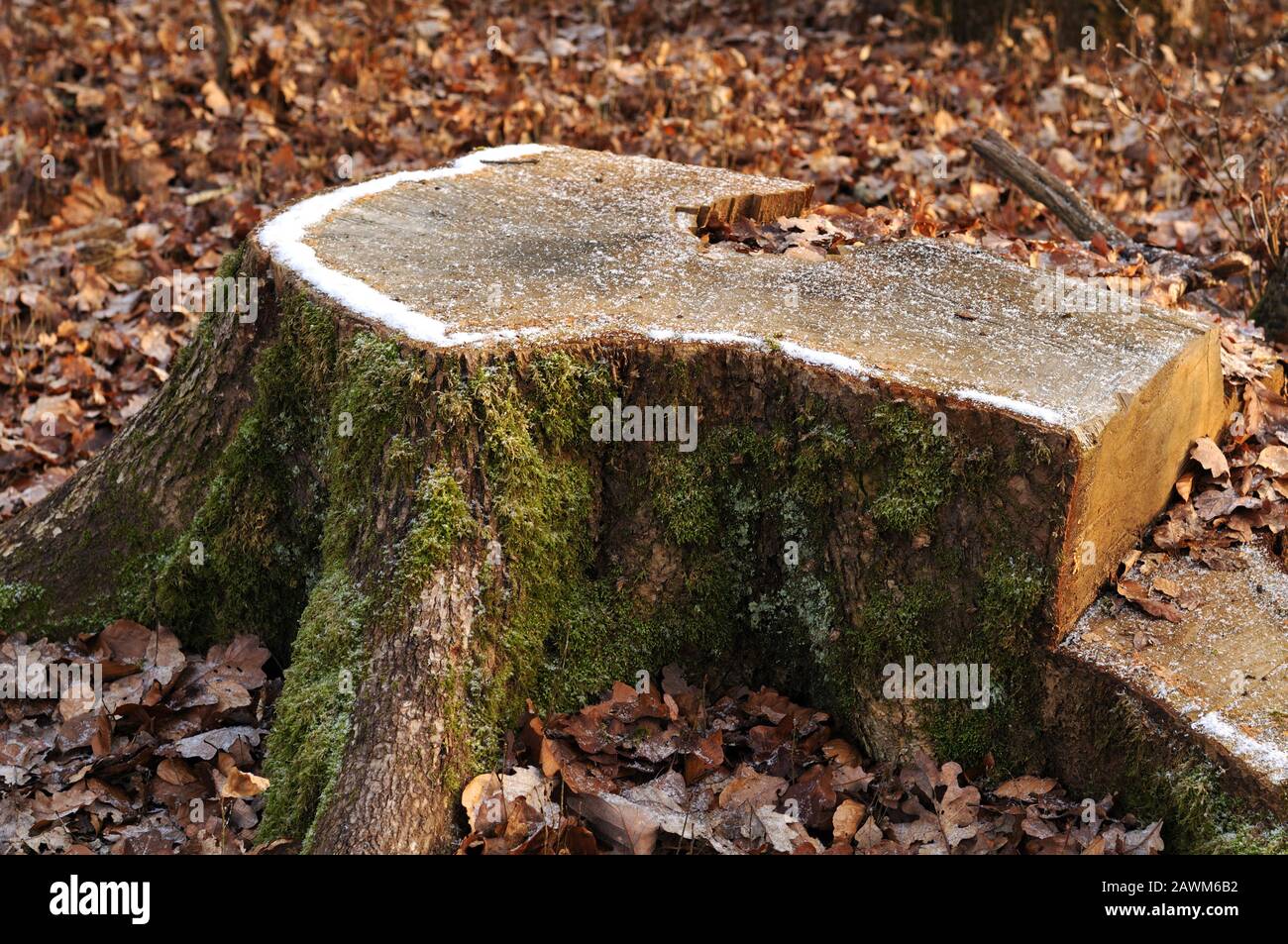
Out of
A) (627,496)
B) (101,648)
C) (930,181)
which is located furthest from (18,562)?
(930,181)

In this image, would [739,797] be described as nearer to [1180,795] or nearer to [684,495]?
[684,495]

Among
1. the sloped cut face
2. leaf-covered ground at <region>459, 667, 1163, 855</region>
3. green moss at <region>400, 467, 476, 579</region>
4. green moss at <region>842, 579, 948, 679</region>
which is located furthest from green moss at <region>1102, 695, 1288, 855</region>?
green moss at <region>400, 467, 476, 579</region>

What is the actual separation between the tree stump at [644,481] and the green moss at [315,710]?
1 centimetres

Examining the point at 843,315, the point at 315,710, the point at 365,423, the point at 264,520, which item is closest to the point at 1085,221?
the point at 843,315

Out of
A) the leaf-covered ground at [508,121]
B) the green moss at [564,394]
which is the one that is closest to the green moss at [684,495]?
the green moss at [564,394]

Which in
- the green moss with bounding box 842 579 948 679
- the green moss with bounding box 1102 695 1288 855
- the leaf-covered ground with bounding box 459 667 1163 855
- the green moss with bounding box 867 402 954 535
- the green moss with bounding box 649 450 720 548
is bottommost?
the leaf-covered ground with bounding box 459 667 1163 855

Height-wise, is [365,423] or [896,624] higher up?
[365,423]

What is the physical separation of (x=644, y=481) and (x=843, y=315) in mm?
764

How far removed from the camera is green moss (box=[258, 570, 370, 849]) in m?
3.37

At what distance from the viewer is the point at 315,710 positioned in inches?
137

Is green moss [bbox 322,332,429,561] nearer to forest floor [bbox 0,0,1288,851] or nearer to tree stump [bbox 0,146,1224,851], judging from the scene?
tree stump [bbox 0,146,1224,851]

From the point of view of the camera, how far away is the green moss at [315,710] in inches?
133

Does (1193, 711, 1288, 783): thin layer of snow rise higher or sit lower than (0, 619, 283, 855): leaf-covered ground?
higher

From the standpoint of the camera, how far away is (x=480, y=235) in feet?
13.8
